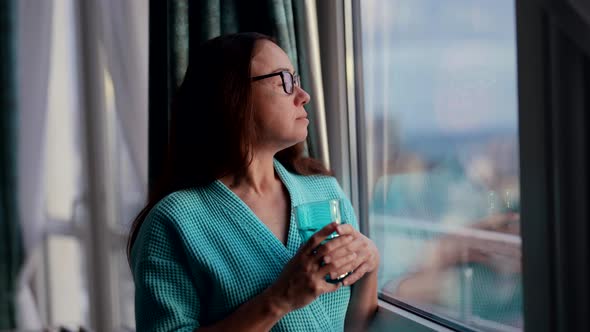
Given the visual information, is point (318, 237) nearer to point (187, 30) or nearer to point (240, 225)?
point (240, 225)

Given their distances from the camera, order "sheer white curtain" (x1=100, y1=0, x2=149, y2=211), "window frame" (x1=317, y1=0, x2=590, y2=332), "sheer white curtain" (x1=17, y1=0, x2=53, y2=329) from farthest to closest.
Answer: "sheer white curtain" (x1=17, y1=0, x2=53, y2=329), "sheer white curtain" (x1=100, y1=0, x2=149, y2=211), "window frame" (x1=317, y1=0, x2=590, y2=332)

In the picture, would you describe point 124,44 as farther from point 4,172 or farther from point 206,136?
point 206,136

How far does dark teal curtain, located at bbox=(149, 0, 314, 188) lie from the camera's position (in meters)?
1.58

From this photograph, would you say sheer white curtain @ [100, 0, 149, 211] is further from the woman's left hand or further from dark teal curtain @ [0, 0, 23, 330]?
the woman's left hand

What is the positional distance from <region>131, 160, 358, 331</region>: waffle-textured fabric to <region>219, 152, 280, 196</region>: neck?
8 cm

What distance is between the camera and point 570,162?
89 centimetres

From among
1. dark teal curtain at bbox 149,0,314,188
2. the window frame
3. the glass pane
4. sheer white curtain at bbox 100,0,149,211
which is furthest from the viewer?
sheer white curtain at bbox 100,0,149,211

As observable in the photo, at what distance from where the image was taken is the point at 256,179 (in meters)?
1.30

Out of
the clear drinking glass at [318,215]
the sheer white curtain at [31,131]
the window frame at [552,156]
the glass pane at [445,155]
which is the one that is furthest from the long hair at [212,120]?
the sheer white curtain at [31,131]

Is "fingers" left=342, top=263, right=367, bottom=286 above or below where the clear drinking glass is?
below

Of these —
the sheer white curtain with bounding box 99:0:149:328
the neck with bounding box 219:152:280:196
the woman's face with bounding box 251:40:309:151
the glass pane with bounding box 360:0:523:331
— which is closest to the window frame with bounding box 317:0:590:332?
the glass pane with bounding box 360:0:523:331

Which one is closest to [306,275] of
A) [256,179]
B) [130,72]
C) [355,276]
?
[355,276]

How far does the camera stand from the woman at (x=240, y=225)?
1047mm

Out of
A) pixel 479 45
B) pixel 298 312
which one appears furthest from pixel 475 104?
pixel 298 312
